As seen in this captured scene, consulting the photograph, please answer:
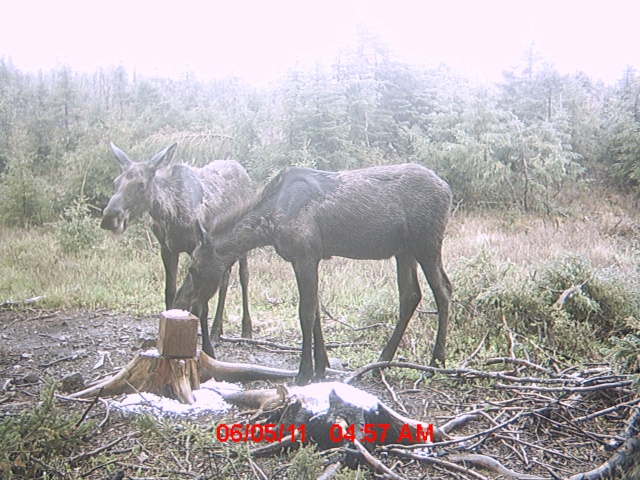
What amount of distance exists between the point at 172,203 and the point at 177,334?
185 centimetres

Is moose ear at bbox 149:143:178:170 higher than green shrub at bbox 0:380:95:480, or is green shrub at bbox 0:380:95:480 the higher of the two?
moose ear at bbox 149:143:178:170

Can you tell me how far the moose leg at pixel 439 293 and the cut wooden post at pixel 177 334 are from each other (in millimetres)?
1653

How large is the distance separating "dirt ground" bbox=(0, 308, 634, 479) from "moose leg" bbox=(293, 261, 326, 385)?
1.01 feet

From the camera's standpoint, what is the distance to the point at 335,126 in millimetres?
8195

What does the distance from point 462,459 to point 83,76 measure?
964cm

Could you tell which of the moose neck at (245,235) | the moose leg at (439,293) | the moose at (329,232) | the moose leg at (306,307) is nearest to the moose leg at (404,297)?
the moose at (329,232)

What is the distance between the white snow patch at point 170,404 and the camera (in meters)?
3.28

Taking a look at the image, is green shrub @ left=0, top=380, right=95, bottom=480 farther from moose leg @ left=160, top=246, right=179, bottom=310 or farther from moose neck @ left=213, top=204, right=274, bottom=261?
moose leg @ left=160, top=246, right=179, bottom=310

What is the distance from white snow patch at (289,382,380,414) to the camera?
272 centimetres

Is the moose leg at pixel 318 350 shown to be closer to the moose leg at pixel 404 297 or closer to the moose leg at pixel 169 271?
the moose leg at pixel 404 297
